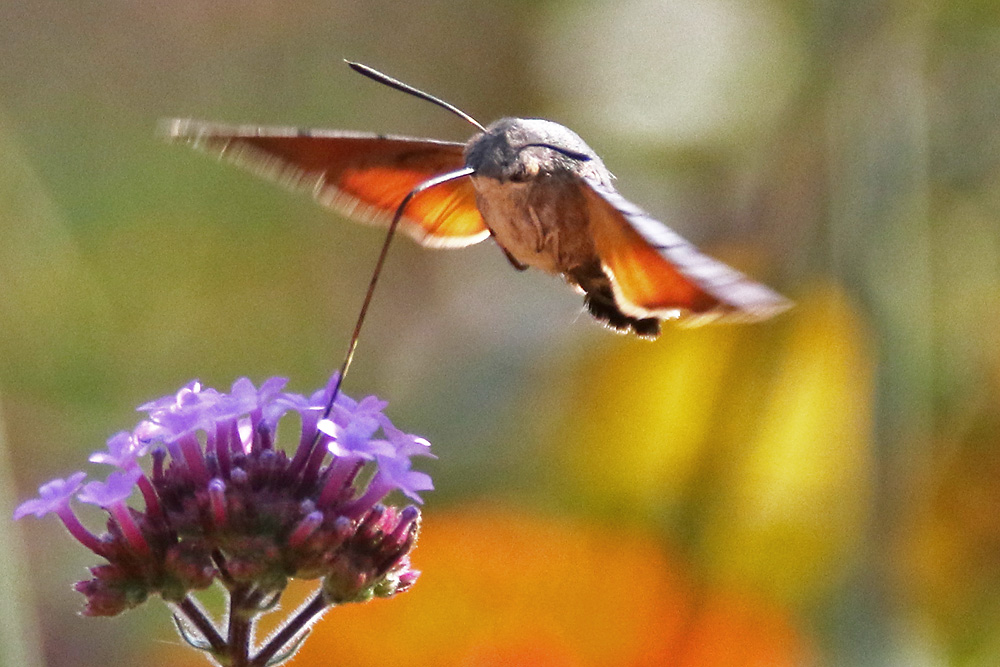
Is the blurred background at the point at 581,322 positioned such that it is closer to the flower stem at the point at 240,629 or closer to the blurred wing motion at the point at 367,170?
the flower stem at the point at 240,629

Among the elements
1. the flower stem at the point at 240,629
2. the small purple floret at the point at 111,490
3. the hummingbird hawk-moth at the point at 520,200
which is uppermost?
the hummingbird hawk-moth at the point at 520,200

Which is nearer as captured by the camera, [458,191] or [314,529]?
[314,529]

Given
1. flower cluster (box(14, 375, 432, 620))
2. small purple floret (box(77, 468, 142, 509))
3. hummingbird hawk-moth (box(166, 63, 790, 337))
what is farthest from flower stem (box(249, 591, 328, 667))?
hummingbird hawk-moth (box(166, 63, 790, 337))

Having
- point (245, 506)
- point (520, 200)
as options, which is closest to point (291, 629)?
point (245, 506)

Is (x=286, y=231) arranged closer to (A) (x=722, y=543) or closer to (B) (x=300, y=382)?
(B) (x=300, y=382)

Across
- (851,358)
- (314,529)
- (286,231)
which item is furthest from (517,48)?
(314,529)

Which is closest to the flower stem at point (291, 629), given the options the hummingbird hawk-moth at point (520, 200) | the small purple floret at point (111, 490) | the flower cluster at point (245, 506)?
the flower cluster at point (245, 506)

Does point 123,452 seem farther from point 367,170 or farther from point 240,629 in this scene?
point 367,170
